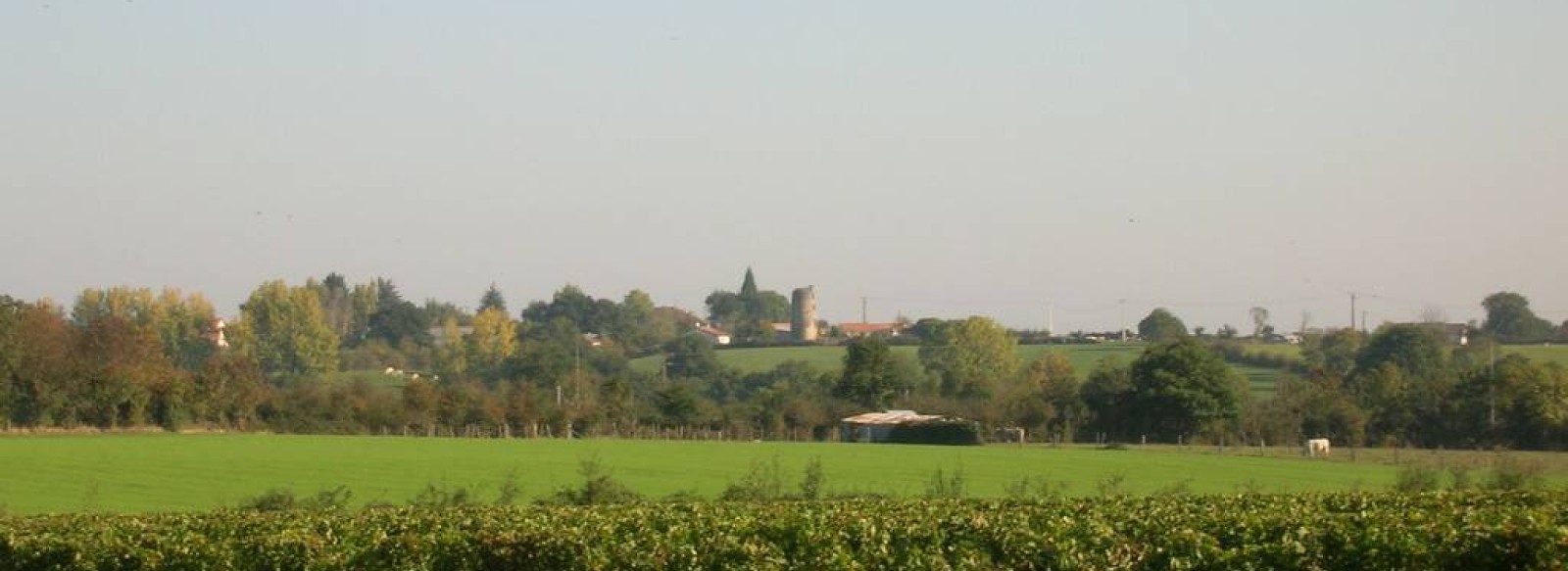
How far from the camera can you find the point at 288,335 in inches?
7146

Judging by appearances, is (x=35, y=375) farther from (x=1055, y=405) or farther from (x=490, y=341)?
(x=490, y=341)

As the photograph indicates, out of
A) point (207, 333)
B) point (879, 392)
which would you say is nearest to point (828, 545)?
point (879, 392)

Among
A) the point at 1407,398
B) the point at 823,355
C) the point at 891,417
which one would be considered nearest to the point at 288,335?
the point at 823,355

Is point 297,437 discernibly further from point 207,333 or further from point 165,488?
point 207,333

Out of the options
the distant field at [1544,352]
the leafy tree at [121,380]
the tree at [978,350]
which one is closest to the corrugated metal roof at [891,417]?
the leafy tree at [121,380]

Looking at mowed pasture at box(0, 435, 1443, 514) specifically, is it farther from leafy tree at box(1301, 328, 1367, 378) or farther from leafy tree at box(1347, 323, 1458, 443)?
leafy tree at box(1301, 328, 1367, 378)

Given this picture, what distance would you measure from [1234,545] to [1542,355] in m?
122

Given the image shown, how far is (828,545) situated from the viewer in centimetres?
1866

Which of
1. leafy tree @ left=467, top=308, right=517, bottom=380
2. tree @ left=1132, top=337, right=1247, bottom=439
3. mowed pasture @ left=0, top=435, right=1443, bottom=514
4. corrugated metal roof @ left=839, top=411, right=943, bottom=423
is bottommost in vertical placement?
mowed pasture @ left=0, top=435, right=1443, bottom=514

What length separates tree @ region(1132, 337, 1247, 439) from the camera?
89.9 m

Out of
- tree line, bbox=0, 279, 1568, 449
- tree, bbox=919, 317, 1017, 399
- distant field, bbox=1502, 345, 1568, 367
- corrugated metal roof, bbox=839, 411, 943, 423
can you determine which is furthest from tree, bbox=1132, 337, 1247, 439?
tree, bbox=919, 317, 1017, 399

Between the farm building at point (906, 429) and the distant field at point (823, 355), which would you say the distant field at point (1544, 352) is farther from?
the farm building at point (906, 429)

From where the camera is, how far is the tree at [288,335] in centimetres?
17825

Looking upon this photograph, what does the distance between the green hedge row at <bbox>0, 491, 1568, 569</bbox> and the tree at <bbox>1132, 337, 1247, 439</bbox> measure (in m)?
64.9
